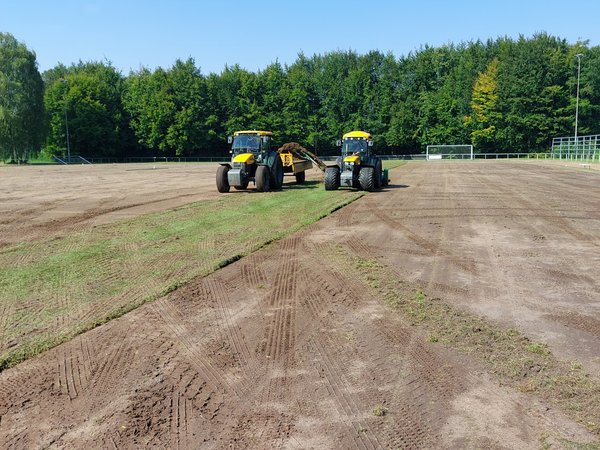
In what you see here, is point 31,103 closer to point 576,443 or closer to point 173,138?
point 173,138

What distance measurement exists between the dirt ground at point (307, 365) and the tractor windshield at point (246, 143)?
12.3m

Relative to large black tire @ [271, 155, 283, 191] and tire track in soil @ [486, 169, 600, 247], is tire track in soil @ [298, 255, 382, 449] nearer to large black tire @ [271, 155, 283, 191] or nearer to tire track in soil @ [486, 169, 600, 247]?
tire track in soil @ [486, 169, 600, 247]

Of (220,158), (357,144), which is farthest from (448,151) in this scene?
(357,144)

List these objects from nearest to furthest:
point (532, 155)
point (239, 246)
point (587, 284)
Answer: point (587, 284), point (239, 246), point (532, 155)

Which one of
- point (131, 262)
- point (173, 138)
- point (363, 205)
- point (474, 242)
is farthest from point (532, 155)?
point (131, 262)

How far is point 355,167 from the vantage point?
21438mm

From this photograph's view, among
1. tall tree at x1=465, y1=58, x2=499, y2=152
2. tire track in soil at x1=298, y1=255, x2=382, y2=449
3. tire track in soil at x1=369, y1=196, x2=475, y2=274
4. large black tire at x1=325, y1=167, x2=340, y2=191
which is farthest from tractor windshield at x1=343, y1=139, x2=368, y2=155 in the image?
tall tree at x1=465, y1=58, x2=499, y2=152

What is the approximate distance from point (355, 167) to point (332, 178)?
3.46ft

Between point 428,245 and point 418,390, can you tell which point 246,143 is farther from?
point 418,390

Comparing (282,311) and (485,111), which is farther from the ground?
(485,111)

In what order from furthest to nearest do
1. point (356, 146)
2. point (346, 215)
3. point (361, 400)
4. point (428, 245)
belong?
point (356, 146) → point (346, 215) → point (428, 245) → point (361, 400)

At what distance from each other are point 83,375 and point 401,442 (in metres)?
2.89

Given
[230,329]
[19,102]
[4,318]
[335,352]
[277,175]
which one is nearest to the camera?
[335,352]

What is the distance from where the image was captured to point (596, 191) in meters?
22.2
